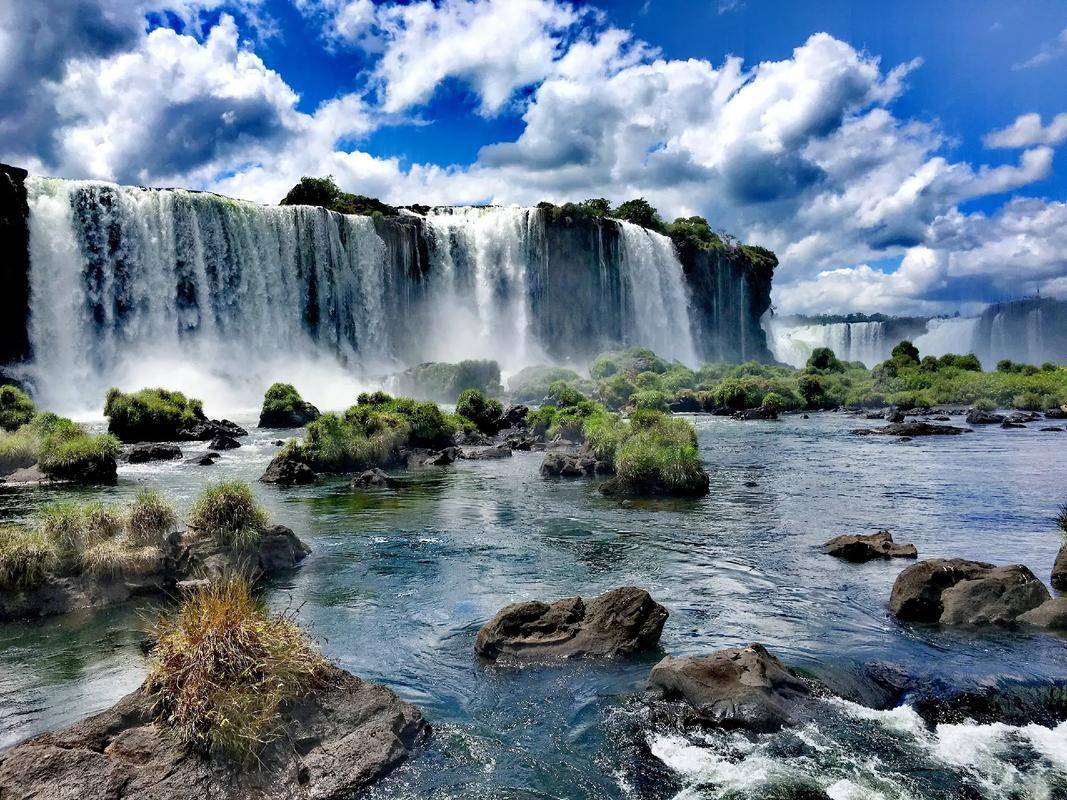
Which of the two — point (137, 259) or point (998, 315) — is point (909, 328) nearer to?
point (998, 315)

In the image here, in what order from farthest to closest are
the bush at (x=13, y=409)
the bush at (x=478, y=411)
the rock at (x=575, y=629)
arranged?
1. the bush at (x=478, y=411)
2. the bush at (x=13, y=409)
3. the rock at (x=575, y=629)

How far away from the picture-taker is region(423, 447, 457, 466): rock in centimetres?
2805

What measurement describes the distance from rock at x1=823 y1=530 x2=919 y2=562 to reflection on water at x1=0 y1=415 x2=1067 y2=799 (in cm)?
36

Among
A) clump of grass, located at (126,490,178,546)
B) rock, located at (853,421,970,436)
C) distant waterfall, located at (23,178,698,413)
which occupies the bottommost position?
rock, located at (853,421,970,436)

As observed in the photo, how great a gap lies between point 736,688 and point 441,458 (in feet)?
70.2

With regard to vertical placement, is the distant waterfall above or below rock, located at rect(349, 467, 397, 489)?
above

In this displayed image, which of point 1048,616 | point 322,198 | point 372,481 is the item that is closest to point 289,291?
point 322,198

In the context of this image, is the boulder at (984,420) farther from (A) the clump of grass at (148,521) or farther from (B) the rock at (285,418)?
(A) the clump of grass at (148,521)

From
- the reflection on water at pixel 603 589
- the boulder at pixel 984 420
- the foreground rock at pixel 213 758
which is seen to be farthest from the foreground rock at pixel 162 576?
the boulder at pixel 984 420

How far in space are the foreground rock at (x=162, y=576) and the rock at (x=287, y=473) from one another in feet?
32.6

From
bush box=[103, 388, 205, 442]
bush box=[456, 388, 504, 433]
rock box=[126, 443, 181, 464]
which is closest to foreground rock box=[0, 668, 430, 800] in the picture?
rock box=[126, 443, 181, 464]

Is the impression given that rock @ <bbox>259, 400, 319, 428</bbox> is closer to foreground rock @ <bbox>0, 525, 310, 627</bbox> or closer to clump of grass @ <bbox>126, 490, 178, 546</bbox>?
foreground rock @ <bbox>0, 525, 310, 627</bbox>

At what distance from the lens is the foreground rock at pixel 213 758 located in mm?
5492

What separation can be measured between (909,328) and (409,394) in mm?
87347
